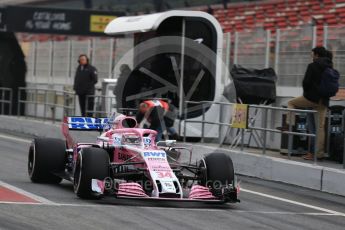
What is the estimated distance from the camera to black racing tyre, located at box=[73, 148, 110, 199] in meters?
10.8

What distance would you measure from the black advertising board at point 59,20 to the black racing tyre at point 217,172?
20.1 meters

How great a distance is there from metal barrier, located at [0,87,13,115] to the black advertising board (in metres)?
2.48

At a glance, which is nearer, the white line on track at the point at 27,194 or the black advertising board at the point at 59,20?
the white line on track at the point at 27,194

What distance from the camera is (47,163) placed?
12.6 m

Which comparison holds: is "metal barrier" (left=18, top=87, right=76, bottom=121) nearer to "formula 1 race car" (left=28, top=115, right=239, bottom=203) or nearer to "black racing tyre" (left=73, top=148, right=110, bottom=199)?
"formula 1 race car" (left=28, top=115, right=239, bottom=203)

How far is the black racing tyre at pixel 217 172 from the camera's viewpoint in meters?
11.4

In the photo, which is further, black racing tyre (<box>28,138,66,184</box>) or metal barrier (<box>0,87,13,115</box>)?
metal barrier (<box>0,87,13,115</box>)

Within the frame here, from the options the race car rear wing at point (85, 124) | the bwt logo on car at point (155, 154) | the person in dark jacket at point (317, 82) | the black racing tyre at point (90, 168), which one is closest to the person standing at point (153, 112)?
the race car rear wing at point (85, 124)

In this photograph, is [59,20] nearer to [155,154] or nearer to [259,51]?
[259,51]

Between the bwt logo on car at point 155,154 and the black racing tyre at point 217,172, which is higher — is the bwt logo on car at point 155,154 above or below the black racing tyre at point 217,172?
above

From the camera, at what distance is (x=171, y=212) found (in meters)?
10.6

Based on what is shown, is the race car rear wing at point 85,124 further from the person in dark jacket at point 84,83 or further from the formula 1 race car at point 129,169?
the person in dark jacket at point 84,83

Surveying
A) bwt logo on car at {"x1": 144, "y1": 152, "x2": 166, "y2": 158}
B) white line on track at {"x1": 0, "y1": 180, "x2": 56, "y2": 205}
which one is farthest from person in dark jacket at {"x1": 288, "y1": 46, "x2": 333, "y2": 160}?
white line on track at {"x1": 0, "y1": 180, "x2": 56, "y2": 205}

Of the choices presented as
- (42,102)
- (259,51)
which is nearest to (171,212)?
(259,51)
